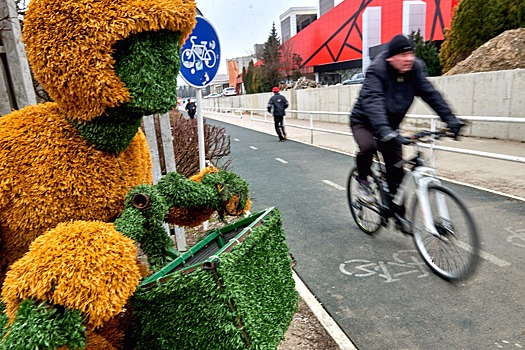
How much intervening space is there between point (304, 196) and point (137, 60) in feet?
16.3

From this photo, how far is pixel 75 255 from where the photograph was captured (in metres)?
1.18

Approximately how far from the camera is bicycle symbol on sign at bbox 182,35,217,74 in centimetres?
434

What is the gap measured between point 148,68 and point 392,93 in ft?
8.74

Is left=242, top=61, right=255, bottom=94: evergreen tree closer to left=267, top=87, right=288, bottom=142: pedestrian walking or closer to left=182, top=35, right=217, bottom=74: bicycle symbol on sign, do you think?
left=267, top=87, right=288, bottom=142: pedestrian walking

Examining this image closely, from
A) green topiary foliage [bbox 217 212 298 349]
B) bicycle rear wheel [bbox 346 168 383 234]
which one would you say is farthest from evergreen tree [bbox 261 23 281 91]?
green topiary foliage [bbox 217 212 298 349]

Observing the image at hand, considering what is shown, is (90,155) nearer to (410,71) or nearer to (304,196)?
(410,71)

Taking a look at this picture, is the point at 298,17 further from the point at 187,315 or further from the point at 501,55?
the point at 187,315

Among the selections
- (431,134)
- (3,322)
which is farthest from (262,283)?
(431,134)

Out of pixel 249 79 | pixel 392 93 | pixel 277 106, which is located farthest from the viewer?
pixel 249 79

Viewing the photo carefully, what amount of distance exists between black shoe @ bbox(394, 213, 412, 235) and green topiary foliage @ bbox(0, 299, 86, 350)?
2.96 meters

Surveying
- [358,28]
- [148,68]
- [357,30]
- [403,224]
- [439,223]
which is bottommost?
[403,224]

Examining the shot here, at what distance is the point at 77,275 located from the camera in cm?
114

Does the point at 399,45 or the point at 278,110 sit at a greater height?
the point at 399,45

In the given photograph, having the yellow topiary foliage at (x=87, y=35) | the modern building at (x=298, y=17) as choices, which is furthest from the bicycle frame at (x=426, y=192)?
the modern building at (x=298, y=17)
